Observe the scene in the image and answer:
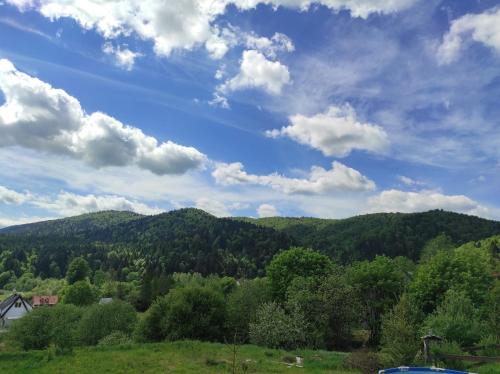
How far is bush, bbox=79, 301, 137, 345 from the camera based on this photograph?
4528 cm

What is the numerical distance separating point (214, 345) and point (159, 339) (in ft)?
31.7

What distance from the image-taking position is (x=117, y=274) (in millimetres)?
171500

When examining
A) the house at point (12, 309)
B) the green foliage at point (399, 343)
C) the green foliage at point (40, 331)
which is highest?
the green foliage at point (399, 343)

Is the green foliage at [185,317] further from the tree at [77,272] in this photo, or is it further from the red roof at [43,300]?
the tree at [77,272]

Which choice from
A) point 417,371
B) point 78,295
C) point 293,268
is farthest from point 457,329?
point 78,295

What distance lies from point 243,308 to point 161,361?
1888 cm

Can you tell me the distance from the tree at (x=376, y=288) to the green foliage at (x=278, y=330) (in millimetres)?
13637

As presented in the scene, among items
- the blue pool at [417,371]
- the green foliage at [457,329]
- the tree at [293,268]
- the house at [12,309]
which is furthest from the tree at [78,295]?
the blue pool at [417,371]

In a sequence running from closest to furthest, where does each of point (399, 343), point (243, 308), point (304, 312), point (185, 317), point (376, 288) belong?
point (399, 343) → point (304, 312) → point (185, 317) → point (243, 308) → point (376, 288)

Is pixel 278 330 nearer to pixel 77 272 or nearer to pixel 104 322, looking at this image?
pixel 104 322

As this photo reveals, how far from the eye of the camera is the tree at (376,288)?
48.7m

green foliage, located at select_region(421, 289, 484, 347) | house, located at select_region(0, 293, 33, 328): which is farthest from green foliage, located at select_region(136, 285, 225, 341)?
house, located at select_region(0, 293, 33, 328)

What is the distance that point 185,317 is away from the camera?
41.2 metres

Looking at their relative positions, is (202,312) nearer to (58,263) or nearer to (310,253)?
(310,253)
